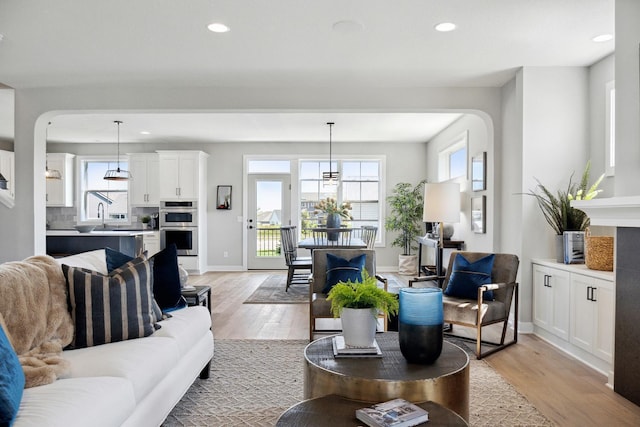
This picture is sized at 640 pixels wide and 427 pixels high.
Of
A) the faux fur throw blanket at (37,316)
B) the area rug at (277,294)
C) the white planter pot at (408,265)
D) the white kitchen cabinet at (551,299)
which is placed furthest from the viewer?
the white planter pot at (408,265)

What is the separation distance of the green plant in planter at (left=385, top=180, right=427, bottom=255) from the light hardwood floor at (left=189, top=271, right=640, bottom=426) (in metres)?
3.50

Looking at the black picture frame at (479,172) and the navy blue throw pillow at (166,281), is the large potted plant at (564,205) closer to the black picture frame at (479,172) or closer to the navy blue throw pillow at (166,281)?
the black picture frame at (479,172)

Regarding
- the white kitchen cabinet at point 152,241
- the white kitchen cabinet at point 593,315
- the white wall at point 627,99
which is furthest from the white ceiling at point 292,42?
the white kitchen cabinet at point 152,241

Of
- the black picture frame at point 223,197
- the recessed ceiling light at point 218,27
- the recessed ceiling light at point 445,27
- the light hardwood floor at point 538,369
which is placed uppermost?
the recessed ceiling light at point 218,27

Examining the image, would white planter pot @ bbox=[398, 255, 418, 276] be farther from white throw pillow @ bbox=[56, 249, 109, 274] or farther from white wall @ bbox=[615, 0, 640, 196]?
white throw pillow @ bbox=[56, 249, 109, 274]

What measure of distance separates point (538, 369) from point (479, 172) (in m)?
2.83

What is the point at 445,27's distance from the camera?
333cm

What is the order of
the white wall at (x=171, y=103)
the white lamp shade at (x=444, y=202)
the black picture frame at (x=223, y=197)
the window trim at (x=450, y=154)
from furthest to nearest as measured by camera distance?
the black picture frame at (x=223, y=197) → the window trim at (x=450, y=154) → the white lamp shade at (x=444, y=202) → the white wall at (x=171, y=103)

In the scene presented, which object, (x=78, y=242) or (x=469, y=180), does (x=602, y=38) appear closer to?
(x=469, y=180)

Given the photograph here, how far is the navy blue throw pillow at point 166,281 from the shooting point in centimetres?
291

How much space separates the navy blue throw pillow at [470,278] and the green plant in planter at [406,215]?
4413 millimetres

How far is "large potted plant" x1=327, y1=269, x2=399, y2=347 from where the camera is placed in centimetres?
220

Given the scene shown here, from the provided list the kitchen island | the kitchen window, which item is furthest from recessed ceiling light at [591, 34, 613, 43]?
the kitchen window

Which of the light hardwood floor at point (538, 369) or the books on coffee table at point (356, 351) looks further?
the light hardwood floor at point (538, 369)
